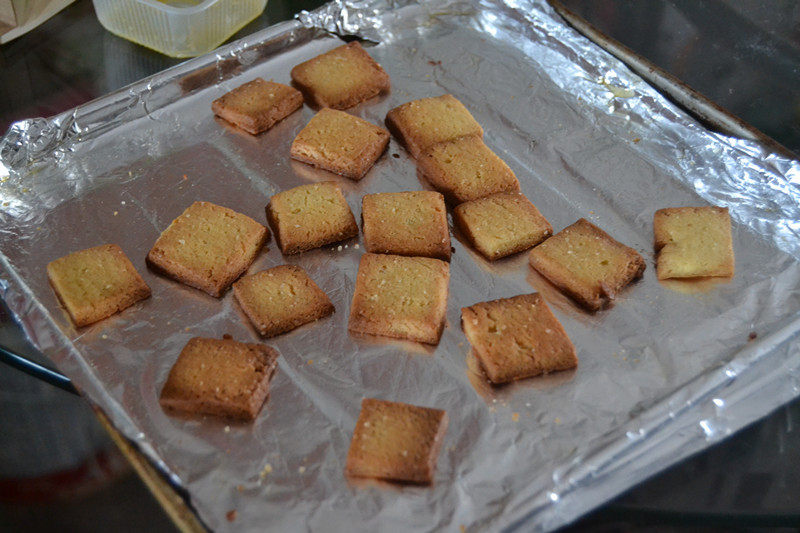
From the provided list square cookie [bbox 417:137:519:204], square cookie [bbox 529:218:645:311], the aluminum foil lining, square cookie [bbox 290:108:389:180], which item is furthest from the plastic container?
square cookie [bbox 529:218:645:311]

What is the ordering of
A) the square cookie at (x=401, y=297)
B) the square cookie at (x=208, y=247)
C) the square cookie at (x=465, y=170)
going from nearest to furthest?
the square cookie at (x=401, y=297) < the square cookie at (x=208, y=247) < the square cookie at (x=465, y=170)

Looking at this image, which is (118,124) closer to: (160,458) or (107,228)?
(107,228)

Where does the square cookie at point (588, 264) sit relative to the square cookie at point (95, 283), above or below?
above

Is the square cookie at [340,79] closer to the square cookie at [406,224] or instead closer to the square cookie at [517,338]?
Result: the square cookie at [406,224]

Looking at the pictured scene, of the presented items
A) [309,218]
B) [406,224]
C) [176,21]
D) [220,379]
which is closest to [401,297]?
[406,224]

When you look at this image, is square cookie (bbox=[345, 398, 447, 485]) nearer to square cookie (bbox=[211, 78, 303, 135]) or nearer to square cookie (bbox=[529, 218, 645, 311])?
square cookie (bbox=[529, 218, 645, 311])

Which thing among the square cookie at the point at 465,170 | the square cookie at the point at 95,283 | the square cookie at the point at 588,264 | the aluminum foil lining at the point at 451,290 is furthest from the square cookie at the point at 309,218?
the square cookie at the point at 588,264

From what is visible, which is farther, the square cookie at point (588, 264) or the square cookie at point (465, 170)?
the square cookie at point (465, 170)
